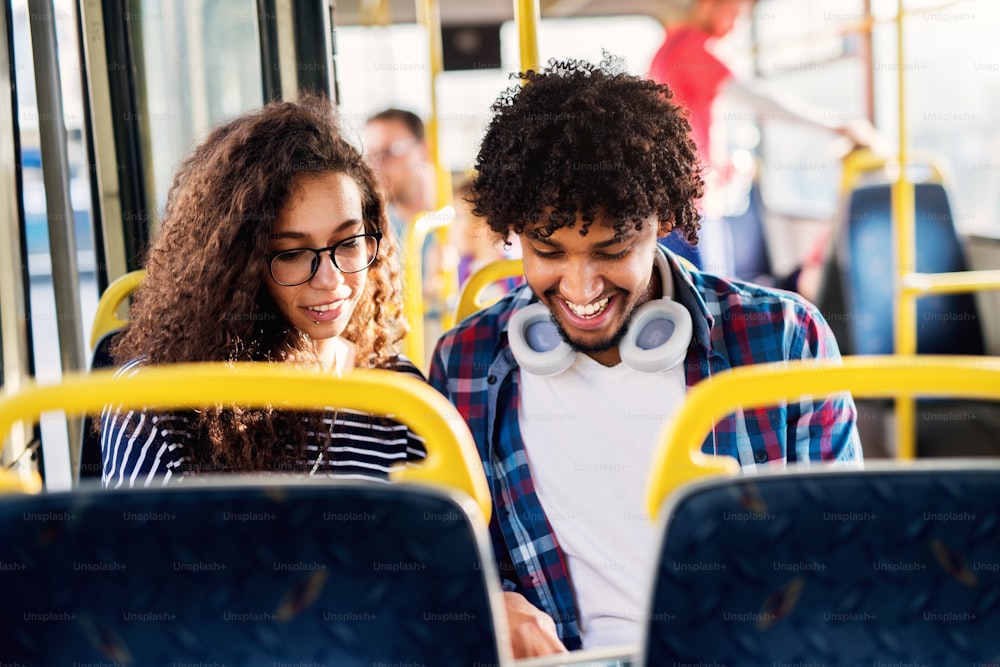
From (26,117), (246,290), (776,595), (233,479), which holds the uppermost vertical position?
(26,117)

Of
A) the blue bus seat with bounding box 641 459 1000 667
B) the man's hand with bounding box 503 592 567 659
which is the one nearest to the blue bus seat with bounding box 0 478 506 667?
the blue bus seat with bounding box 641 459 1000 667

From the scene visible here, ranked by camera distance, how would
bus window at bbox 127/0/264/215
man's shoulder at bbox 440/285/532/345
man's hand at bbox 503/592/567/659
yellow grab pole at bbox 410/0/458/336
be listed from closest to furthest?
man's hand at bbox 503/592/567/659 < man's shoulder at bbox 440/285/532/345 < bus window at bbox 127/0/264/215 < yellow grab pole at bbox 410/0/458/336

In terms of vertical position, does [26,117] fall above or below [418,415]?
above

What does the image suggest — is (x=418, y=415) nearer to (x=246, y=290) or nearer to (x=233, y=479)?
(x=233, y=479)

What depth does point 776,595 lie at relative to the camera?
839 mm

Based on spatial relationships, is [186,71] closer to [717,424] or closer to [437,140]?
[437,140]

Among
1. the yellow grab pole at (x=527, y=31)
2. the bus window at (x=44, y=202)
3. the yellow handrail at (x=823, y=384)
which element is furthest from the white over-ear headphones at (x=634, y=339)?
the bus window at (x=44, y=202)

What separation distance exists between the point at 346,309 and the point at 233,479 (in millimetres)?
866

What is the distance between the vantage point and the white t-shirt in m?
1.63

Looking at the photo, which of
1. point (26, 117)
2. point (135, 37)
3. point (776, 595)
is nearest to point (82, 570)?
point (776, 595)

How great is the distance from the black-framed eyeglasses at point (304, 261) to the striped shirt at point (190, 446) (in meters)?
0.24

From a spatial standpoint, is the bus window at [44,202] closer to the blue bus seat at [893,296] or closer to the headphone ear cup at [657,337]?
the headphone ear cup at [657,337]

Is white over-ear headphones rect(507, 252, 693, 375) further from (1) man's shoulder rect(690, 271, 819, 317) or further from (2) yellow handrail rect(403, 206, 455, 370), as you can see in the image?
(2) yellow handrail rect(403, 206, 455, 370)

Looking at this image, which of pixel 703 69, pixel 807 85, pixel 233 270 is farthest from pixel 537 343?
pixel 807 85
